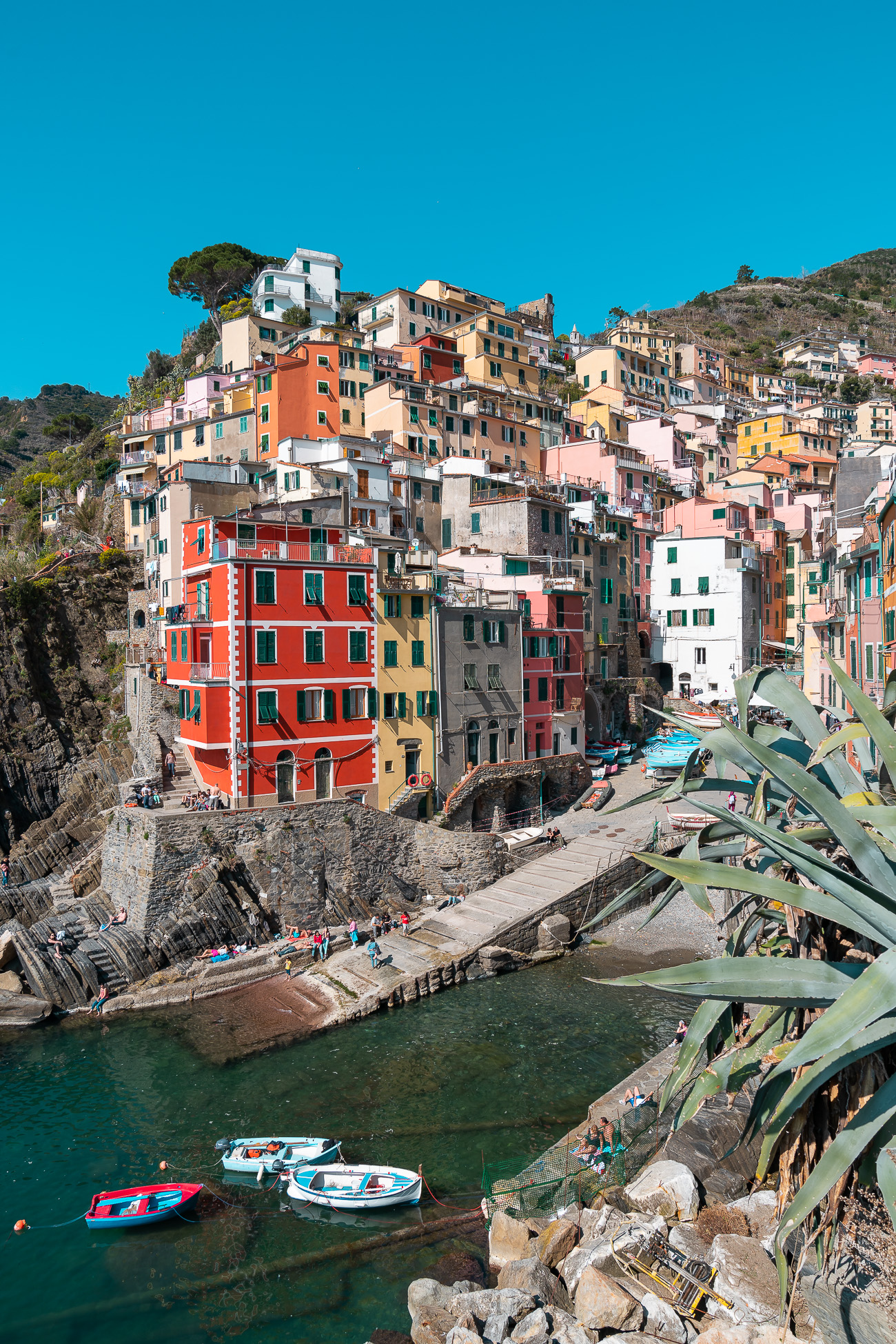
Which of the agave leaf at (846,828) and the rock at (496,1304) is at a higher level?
the agave leaf at (846,828)

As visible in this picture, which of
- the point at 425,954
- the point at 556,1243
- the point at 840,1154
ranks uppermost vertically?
the point at 840,1154

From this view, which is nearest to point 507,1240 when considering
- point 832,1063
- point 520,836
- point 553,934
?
point 832,1063

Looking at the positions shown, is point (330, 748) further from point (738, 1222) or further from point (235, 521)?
point (738, 1222)

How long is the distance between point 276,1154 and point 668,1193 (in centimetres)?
1081

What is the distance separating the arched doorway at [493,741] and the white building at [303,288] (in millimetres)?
56123

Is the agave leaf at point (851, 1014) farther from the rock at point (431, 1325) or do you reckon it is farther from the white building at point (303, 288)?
the white building at point (303, 288)

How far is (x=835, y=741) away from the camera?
306 inches

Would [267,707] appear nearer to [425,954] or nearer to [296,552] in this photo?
[296,552]

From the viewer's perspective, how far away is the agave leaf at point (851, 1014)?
5.85 metres

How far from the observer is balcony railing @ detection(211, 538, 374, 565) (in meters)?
34.5

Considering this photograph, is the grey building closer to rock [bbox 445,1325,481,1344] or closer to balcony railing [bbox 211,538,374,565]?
balcony railing [bbox 211,538,374,565]

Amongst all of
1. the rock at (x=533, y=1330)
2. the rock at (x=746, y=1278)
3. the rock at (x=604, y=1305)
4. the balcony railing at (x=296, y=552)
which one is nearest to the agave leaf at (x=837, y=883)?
the rock at (x=746, y=1278)

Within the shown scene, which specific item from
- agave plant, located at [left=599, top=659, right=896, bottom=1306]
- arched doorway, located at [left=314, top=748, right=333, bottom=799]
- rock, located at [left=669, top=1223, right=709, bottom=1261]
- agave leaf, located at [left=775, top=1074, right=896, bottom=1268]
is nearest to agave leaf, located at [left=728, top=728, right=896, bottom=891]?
agave plant, located at [left=599, top=659, right=896, bottom=1306]

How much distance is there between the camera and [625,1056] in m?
25.5
